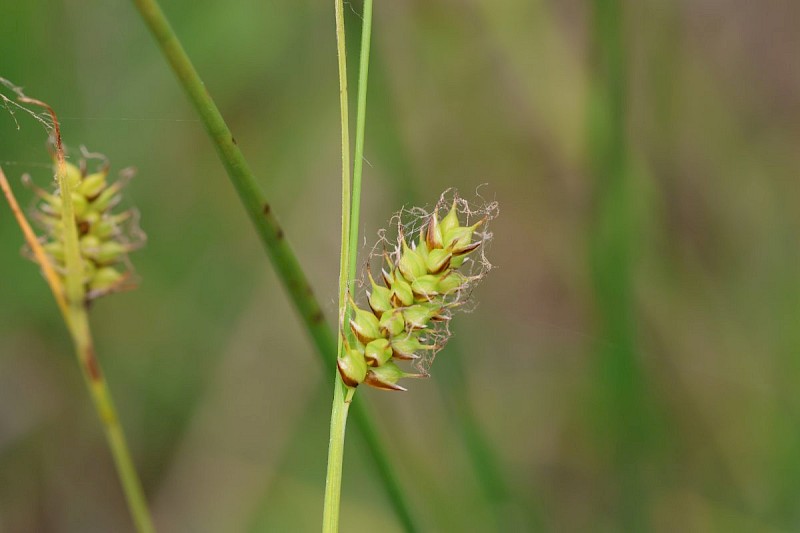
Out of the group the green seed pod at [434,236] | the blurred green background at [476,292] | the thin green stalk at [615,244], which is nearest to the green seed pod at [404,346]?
the green seed pod at [434,236]

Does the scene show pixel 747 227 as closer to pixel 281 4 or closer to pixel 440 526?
pixel 440 526

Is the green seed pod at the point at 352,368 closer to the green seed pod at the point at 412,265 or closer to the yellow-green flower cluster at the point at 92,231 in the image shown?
the green seed pod at the point at 412,265

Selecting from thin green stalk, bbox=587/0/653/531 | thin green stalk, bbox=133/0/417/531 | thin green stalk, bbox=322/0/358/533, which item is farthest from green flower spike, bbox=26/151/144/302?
thin green stalk, bbox=587/0/653/531

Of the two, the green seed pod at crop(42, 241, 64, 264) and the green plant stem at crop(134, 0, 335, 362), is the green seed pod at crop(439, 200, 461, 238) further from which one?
the green seed pod at crop(42, 241, 64, 264)

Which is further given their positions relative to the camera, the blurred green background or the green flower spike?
the blurred green background

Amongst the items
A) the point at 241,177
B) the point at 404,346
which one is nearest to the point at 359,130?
the point at 241,177

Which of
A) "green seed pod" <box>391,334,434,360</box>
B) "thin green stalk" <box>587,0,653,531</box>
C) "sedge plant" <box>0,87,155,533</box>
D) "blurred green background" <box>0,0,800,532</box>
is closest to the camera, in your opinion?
"green seed pod" <box>391,334,434,360</box>

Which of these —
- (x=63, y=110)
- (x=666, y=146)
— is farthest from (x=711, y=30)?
(x=63, y=110)
